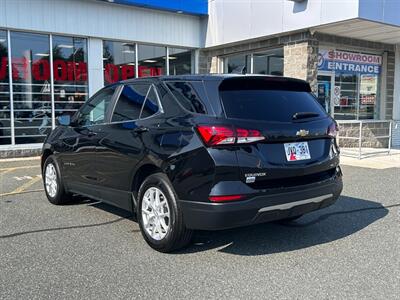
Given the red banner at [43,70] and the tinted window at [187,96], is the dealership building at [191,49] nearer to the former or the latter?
the red banner at [43,70]

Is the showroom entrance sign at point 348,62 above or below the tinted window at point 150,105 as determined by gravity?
above

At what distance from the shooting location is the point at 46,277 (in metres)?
3.94

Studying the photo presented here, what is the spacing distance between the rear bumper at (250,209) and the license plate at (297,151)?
0.30 metres

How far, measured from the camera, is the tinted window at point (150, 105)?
4.84 metres

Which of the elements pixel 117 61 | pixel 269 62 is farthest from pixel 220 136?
pixel 117 61

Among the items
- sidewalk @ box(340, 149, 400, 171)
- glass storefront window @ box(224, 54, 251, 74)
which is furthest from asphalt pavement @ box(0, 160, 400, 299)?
glass storefront window @ box(224, 54, 251, 74)

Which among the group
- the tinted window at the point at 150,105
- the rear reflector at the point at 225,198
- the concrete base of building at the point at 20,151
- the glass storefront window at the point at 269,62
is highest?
the glass storefront window at the point at 269,62

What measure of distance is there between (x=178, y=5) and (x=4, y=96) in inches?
237

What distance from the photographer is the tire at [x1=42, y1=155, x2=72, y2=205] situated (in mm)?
6508

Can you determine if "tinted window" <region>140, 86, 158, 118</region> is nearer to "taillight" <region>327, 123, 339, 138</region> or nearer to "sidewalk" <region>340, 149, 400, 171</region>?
"taillight" <region>327, 123, 339, 138</region>

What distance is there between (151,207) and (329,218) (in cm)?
246

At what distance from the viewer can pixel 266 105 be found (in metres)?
4.46

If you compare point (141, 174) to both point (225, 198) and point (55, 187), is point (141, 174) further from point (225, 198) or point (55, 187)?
point (55, 187)

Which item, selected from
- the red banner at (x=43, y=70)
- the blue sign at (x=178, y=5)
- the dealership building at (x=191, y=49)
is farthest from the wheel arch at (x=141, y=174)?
the blue sign at (x=178, y=5)
